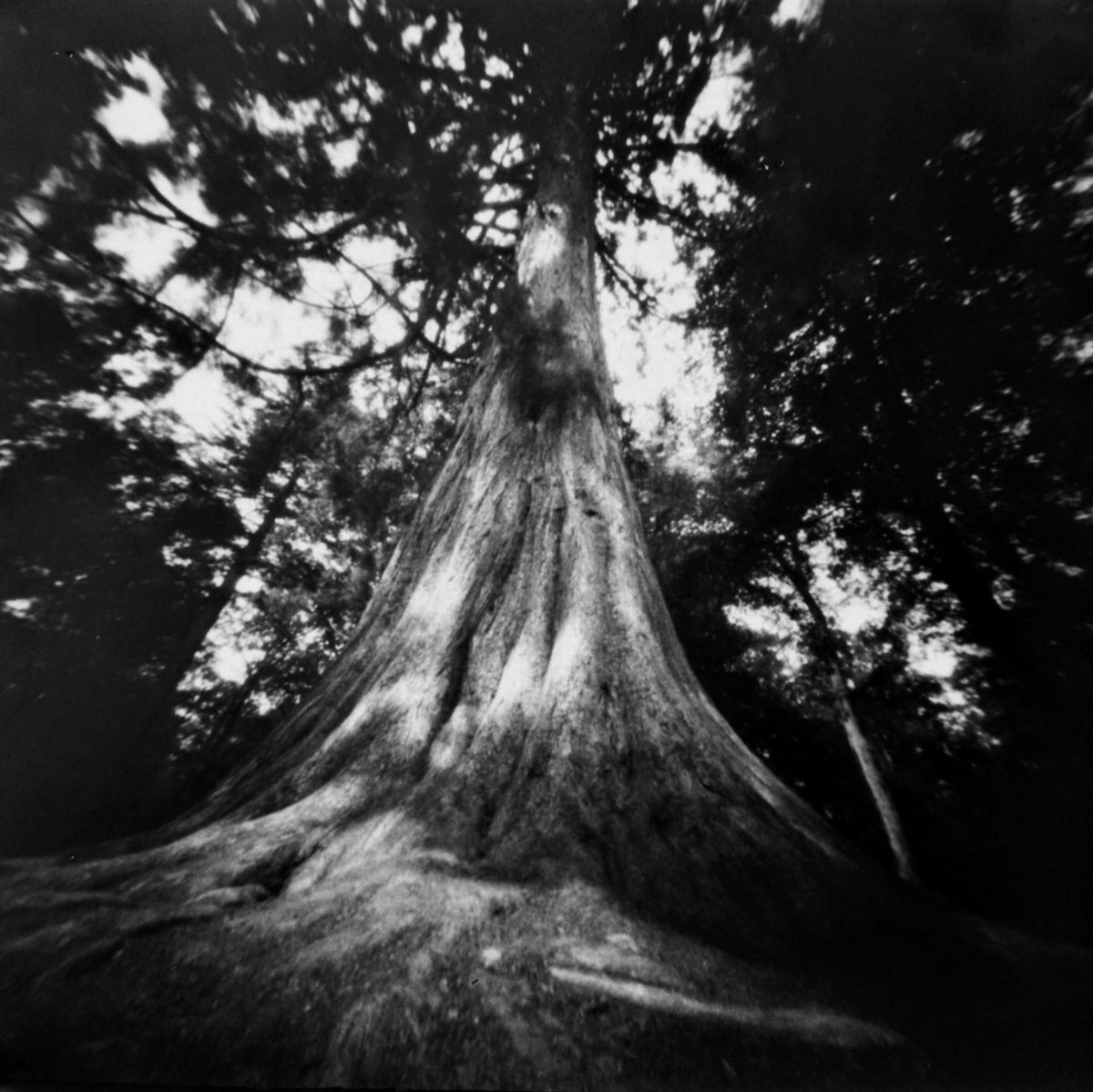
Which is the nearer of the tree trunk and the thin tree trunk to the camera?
the tree trunk

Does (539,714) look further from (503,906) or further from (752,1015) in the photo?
(752,1015)

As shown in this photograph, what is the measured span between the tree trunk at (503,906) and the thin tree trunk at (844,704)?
18.8ft

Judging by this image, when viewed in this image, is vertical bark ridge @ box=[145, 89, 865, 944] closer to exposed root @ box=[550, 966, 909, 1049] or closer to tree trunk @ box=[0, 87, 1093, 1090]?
tree trunk @ box=[0, 87, 1093, 1090]

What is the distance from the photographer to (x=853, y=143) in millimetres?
3852

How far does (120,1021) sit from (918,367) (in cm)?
589

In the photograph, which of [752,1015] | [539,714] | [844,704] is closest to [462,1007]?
[752,1015]

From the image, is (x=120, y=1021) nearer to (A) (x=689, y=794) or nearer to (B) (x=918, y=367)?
(A) (x=689, y=794)

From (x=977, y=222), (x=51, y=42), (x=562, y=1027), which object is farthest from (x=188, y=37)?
(x=977, y=222)

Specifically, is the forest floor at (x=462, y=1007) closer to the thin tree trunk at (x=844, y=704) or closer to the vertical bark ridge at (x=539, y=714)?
the vertical bark ridge at (x=539, y=714)

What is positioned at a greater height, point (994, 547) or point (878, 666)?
point (994, 547)

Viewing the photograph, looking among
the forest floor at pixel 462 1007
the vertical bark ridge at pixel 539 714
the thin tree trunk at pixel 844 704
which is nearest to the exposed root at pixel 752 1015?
the forest floor at pixel 462 1007

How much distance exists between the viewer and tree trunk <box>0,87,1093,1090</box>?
1.95 feet

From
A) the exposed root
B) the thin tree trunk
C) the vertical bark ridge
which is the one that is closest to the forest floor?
the exposed root

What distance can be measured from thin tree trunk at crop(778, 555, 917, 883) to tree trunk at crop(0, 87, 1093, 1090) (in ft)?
18.8
